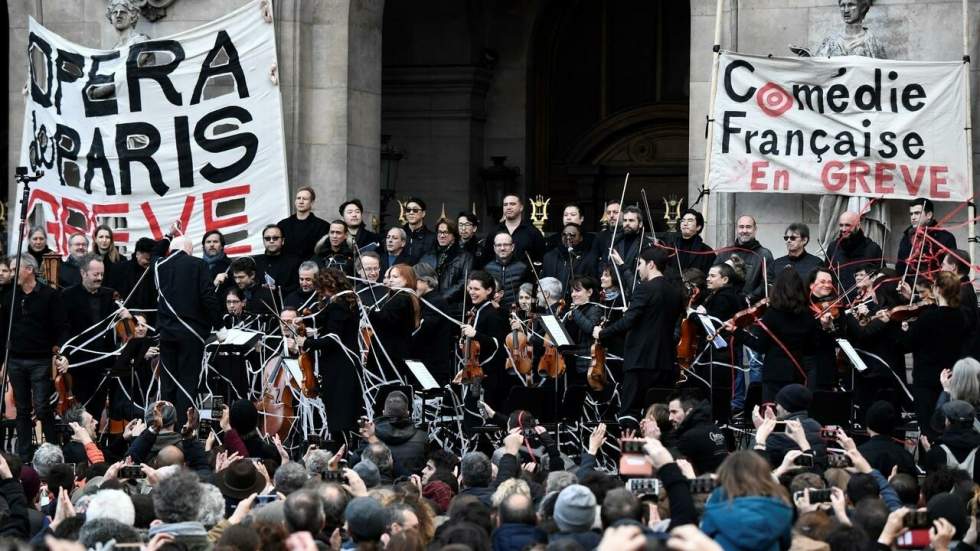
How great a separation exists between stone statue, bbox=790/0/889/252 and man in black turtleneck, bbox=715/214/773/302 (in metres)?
1.07

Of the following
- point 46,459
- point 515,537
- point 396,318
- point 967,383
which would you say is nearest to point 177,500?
point 515,537

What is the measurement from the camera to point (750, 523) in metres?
7.97

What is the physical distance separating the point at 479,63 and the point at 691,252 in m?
8.04

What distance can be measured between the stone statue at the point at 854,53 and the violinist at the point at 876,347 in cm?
232

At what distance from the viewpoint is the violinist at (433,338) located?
16.7 m

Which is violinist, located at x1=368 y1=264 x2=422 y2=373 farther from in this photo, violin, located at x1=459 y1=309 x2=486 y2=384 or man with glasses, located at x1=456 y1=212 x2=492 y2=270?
man with glasses, located at x1=456 y1=212 x2=492 y2=270

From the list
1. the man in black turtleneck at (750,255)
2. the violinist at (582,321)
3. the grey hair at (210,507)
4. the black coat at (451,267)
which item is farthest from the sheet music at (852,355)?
the grey hair at (210,507)

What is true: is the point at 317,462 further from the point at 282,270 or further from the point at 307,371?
the point at 282,270

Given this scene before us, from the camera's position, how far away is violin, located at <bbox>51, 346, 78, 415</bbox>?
717 inches

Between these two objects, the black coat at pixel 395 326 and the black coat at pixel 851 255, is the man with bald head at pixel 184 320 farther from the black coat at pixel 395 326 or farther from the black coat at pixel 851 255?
the black coat at pixel 851 255

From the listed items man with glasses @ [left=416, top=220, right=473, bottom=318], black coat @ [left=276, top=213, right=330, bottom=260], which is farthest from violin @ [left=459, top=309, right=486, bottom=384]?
black coat @ [left=276, top=213, right=330, bottom=260]

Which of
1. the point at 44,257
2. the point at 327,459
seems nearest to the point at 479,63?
the point at 44,257

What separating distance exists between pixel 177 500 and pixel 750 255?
9543 millimetres

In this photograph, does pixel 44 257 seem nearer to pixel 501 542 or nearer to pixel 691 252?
pixel 691 252
